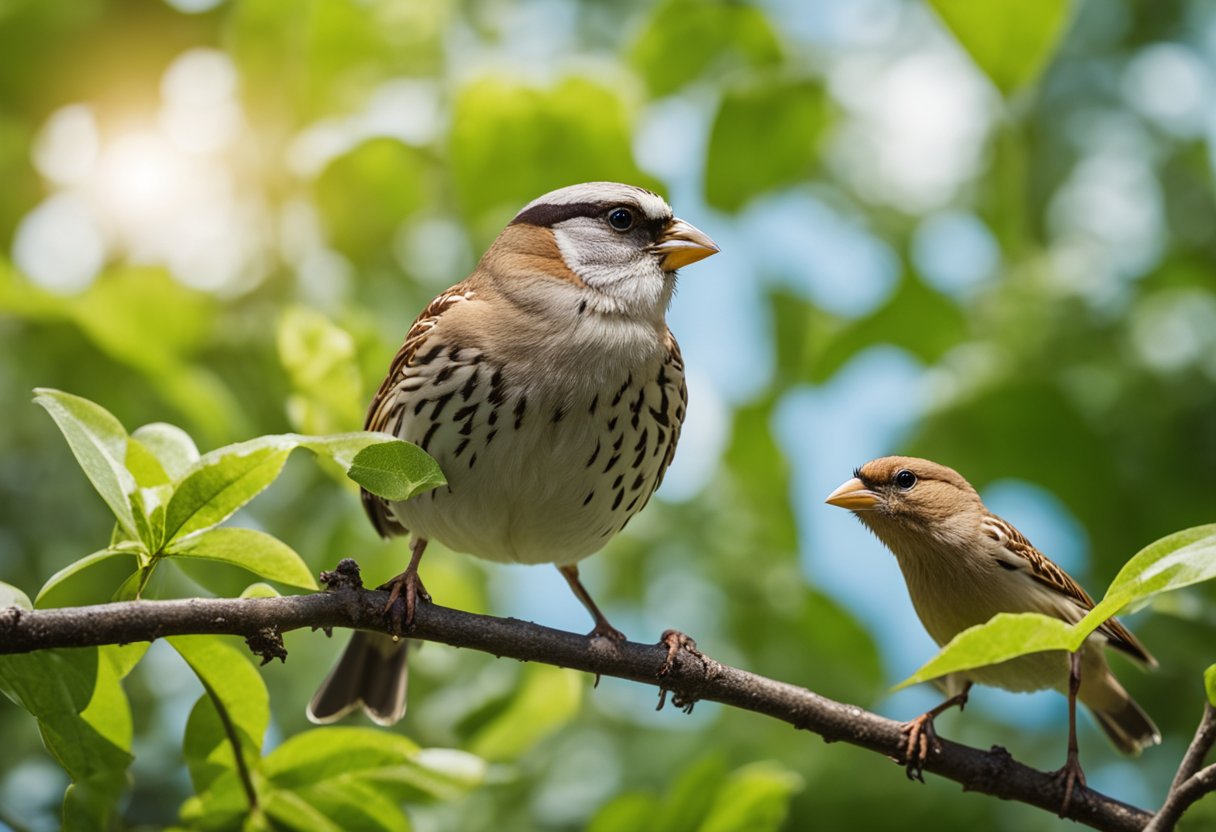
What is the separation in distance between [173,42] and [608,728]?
3.05 m

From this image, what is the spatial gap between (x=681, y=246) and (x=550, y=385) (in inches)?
23.4

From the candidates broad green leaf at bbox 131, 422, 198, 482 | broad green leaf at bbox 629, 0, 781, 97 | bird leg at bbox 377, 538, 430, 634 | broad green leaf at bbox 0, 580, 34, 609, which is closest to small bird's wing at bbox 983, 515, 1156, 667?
bird leg at bbox 377, 538, 430, 634

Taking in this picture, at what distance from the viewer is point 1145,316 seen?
15.5 ft

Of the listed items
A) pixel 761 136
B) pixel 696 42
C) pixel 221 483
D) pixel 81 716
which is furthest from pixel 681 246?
pixel 81 716

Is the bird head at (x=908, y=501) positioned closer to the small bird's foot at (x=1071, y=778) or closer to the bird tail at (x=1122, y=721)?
the small bird's foot at (x=1071, y=778)

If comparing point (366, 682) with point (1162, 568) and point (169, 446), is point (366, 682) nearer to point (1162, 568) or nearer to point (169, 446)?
point (169, 446)

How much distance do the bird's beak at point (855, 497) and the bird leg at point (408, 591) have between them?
946 mm

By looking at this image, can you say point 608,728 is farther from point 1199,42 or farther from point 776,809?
point 1199,42

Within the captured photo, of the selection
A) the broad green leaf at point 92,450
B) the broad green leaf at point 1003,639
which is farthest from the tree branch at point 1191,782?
the broad green leaf at point 92,450

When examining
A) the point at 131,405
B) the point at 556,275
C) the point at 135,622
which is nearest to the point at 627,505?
the point at 556,275

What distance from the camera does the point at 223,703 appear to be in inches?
105

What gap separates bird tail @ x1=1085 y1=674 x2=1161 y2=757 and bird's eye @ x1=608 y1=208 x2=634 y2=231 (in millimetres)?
1793

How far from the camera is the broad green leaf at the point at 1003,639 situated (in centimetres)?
189

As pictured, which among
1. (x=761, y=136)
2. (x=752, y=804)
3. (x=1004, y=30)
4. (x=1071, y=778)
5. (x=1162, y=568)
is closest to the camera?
(x=1162, y=568)
